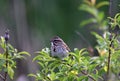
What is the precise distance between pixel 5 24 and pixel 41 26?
1.55ft

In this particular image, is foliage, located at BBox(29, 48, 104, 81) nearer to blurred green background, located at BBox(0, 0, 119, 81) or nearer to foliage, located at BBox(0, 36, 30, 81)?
foliage, located at BBox(0, 36, 30, 81)

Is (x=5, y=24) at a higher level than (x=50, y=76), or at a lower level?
higher

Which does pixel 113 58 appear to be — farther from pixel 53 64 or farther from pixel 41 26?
pixel 41 26

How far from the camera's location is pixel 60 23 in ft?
23.7

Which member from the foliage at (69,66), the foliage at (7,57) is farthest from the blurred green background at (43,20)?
the foliage at (69,66)

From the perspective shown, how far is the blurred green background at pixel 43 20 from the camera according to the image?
7012mm

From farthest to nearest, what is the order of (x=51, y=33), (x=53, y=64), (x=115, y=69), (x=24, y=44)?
(x=51, y=33) < (x=24, y=44) < (x=115, y=69) < (x=53, y=64)

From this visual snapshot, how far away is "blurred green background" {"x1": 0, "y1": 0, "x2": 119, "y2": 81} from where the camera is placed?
701 centimetres

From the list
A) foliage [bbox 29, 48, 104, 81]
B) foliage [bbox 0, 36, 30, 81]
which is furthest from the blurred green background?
foliage [bbox 29, 48, 104, 81]

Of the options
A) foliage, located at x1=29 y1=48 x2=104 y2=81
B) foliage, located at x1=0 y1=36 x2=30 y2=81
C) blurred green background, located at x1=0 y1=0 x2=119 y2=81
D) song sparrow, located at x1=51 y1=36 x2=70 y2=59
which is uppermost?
blurred green background, located at x1=0 y1=0 x2=119 y2=81

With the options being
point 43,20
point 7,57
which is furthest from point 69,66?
point 43,20

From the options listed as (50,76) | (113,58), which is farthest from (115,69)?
(50,76)

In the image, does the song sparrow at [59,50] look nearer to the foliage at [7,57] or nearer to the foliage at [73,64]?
the foliage at [73,64]

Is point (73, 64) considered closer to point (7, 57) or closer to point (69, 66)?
point (69, 66)
